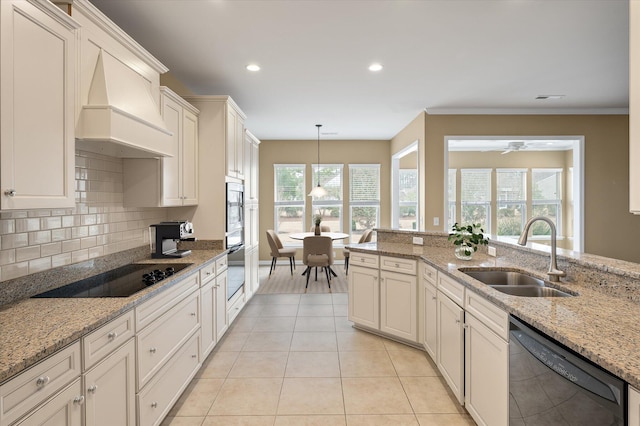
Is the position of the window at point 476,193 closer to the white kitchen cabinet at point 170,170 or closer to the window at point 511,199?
the window at point 511,199

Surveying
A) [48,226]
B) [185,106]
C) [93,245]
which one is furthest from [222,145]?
[48,226]

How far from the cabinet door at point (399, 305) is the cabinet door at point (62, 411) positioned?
2535mm

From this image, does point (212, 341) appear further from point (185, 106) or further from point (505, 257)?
point (505, 257)

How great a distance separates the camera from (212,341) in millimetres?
3018

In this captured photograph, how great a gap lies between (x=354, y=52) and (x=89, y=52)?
83.0 inches

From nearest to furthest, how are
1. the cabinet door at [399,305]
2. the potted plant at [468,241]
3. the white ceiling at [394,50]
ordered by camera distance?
the white ceiling at [394,50] < the potted plant at [468,241] < the cabinet door at [399,305]

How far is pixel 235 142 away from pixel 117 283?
2.24 m

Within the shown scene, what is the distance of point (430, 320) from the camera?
112 inches

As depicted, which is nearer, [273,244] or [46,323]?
[46,323]

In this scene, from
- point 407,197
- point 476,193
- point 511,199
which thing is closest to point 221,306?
point 407,197

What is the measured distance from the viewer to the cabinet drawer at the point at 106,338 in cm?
137

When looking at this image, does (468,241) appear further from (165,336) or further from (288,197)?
(288,197)

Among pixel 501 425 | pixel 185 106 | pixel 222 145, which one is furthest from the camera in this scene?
pixel 222 145

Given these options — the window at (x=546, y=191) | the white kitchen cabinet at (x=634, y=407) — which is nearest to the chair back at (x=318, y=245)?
the white kitchen cabinet at (x=634, y=407)
